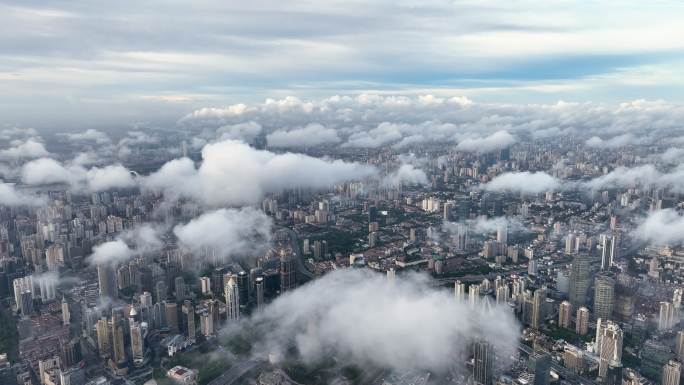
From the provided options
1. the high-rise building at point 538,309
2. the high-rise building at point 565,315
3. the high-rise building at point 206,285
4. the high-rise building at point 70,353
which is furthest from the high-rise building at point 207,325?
the high-rise building at point 565,315

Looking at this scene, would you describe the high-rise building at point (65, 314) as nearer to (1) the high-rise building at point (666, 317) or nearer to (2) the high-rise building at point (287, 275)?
(2) the high-rise building at point (287, 275)

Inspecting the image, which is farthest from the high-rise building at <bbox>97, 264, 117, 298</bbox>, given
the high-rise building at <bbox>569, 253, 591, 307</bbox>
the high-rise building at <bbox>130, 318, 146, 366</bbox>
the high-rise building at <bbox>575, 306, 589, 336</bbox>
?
the high-rise building at <bbox>569, 253, 591, 307</bbox>

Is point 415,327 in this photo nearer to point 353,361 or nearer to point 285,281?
point 353,361

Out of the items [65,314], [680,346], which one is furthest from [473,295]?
[65,314]

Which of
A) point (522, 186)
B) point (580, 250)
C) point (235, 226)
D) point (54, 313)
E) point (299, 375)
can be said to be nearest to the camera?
point (299, 375)

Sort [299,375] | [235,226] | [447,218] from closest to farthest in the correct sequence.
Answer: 1. [299,375]
2. [235,226]
3. [447,218]

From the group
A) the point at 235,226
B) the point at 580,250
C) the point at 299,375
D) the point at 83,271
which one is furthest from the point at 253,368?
the point at 580,250
